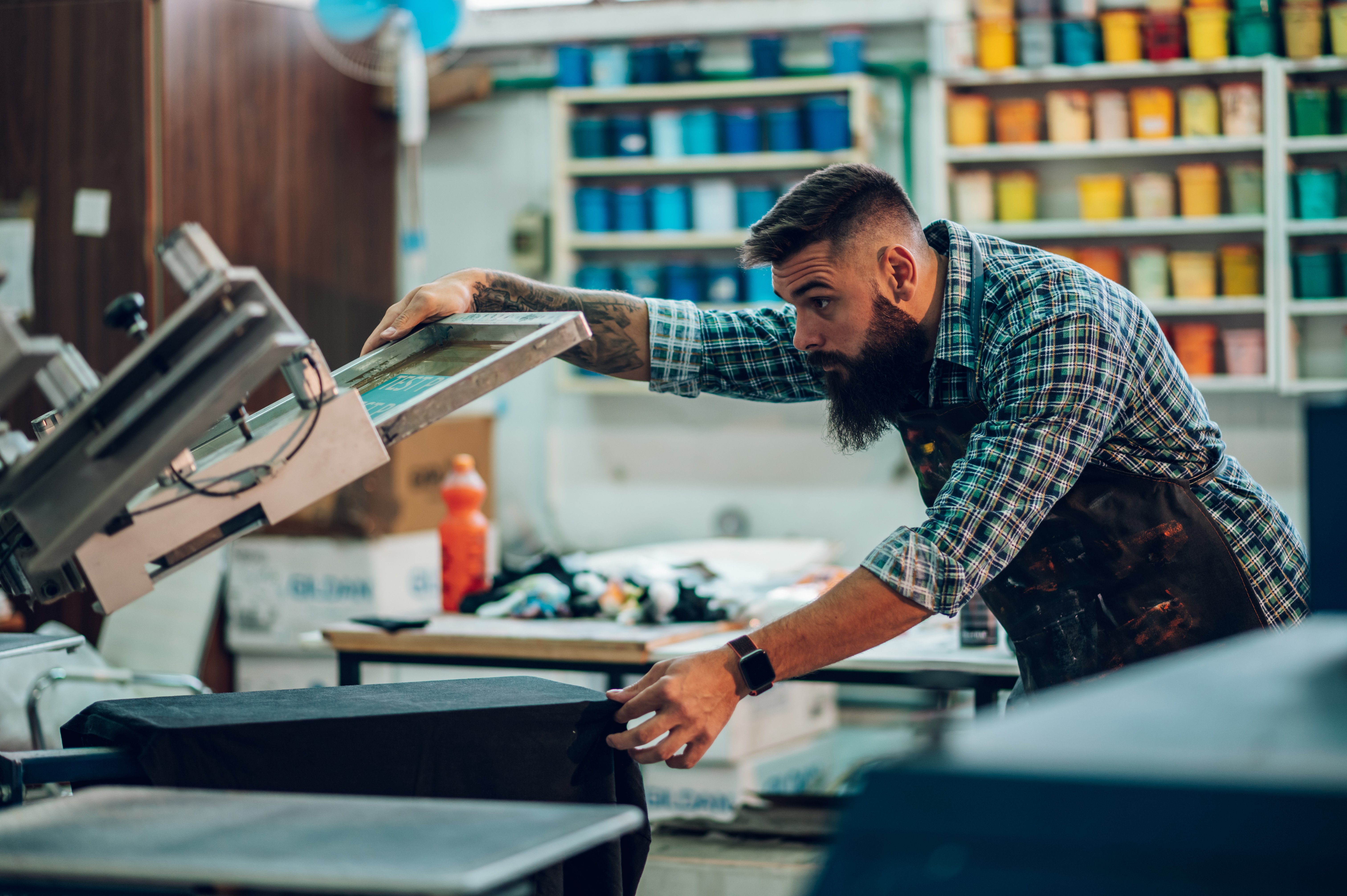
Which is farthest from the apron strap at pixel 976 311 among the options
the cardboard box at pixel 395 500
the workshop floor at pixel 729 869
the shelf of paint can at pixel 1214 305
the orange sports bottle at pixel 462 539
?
the shelf of paint can at pixel 1214 305

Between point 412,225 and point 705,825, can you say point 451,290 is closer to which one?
point 705,825

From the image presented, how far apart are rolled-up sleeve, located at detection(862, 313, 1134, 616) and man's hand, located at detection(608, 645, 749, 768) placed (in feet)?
0.68

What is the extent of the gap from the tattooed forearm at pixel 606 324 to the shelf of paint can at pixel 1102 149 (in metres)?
2.41

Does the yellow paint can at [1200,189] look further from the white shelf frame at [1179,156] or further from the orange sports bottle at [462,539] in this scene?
the orange sports bottle at [462,539]

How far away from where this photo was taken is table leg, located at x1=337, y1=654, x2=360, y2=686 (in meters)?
2.26

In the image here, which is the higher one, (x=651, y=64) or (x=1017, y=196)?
(x=651, y=64)

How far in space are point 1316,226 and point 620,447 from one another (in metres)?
2.41

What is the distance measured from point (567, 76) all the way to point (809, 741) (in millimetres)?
2520

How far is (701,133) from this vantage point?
4.31 meters

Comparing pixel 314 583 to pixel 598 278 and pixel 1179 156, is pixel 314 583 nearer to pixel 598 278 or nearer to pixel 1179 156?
pixel 598 278

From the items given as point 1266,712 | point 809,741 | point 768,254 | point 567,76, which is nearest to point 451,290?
point 768,254

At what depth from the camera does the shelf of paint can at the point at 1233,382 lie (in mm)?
3922

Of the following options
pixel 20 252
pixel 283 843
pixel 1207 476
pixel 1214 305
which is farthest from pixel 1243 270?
pixel 283 843

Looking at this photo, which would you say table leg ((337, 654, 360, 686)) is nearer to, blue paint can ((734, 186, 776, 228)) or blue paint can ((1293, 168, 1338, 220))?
blue paint can ((734, 186, 776, 228))
